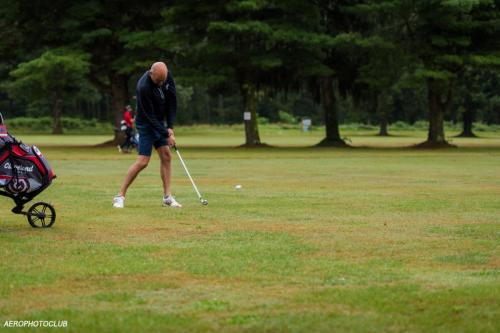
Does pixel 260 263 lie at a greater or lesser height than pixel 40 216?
lesser

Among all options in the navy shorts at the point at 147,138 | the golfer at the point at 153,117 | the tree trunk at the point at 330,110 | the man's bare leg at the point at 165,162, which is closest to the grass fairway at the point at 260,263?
the man's bare leg at the point at 165,162

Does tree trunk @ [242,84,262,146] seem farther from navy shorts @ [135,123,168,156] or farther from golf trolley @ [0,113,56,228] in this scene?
golf trolley @ [0,113,56,228]

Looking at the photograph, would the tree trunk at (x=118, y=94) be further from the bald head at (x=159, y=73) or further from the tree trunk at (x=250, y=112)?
the bald head at (x=159, y=73)

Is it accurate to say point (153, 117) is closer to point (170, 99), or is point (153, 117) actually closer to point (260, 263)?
point (170, 99)

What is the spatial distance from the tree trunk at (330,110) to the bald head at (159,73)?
32.9 metres

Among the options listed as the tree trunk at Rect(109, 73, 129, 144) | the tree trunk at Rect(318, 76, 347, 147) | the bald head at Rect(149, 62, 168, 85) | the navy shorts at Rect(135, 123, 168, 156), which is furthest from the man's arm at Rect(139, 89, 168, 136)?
the tree trunk at Rect(109, 73, 129, 144)

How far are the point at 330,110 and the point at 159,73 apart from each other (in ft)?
112

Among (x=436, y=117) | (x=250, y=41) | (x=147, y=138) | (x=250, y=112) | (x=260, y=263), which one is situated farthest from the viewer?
(x=436, y=117)

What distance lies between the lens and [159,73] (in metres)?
12.7

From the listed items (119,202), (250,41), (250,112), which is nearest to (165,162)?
(119,202)

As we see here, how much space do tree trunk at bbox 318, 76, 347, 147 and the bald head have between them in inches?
1296

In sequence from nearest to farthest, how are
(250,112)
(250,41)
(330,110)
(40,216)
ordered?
(40,216), (250,41), (250,112), (330,110)

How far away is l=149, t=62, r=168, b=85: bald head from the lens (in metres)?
12.7

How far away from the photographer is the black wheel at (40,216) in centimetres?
1073
